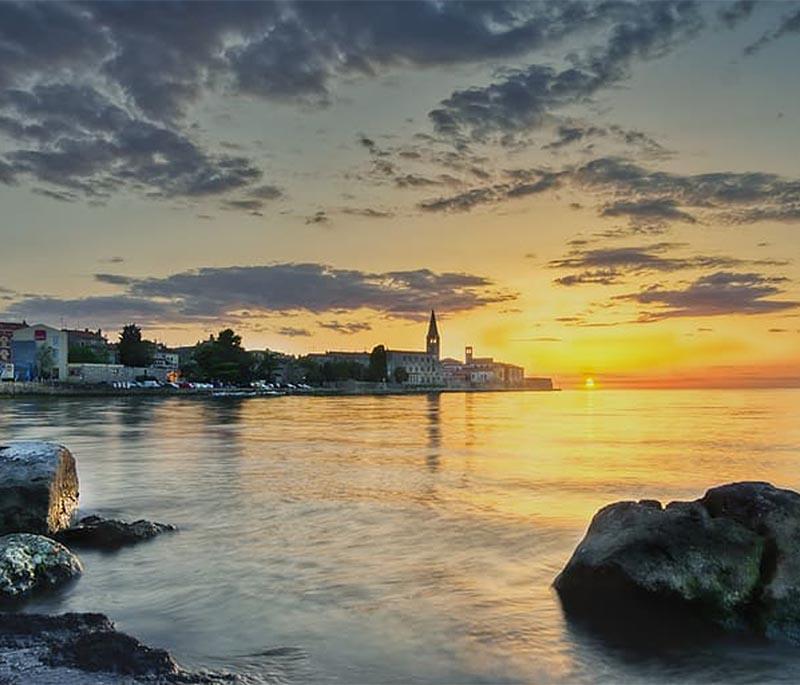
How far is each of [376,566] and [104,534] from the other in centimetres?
522

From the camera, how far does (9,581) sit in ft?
33.2

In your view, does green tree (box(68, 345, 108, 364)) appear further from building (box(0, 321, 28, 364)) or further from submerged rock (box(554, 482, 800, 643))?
submerged rock (box(554, 482, 800, 643))

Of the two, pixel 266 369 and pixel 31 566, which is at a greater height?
pixel 266 369

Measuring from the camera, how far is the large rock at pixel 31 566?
10.2m

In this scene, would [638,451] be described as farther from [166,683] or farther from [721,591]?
[166,683]

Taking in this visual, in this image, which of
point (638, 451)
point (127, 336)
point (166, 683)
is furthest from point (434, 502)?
point (127, 336)

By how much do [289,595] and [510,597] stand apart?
3.36 meters

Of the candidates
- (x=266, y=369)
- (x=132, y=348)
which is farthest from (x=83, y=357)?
(x=266, y=369)

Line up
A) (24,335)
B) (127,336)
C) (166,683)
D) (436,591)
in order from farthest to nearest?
(127,336) → (24,335) → (436,591) → (166,683)

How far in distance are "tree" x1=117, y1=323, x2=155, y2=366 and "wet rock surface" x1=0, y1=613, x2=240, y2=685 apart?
16983 centimetres

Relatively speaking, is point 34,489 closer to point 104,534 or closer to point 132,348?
point 104,534

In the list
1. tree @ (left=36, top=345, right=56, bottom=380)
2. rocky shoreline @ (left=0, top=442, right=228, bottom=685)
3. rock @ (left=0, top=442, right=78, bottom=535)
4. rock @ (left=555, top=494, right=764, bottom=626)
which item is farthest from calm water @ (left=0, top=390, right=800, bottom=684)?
tree @ (left=36, top=345, right=56, bottom=380)

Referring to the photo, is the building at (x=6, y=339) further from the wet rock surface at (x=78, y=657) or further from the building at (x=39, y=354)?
the wet rock surface at (x=78, y=657)

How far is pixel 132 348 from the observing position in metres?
169
